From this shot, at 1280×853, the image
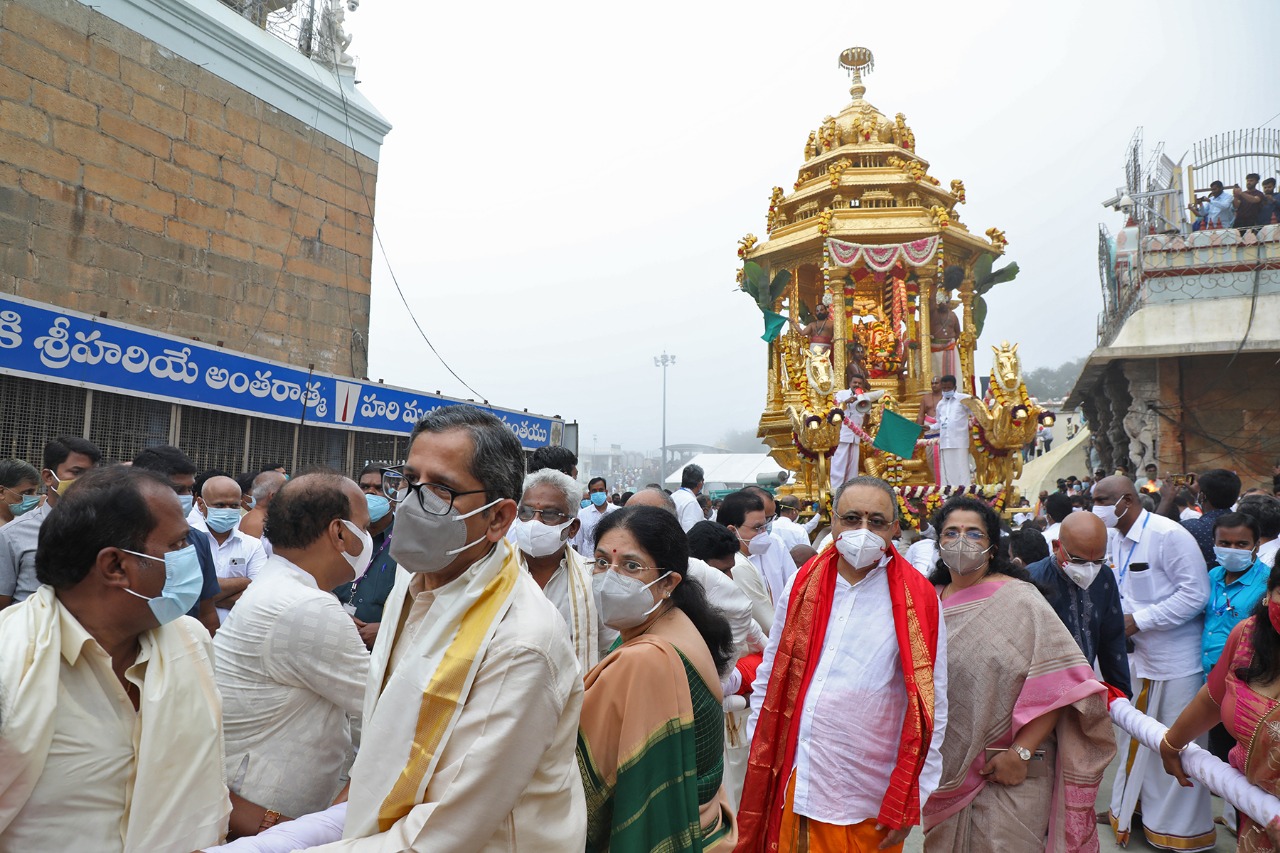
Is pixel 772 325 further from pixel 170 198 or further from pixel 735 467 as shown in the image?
pixel 735 467

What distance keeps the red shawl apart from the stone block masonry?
952 cm

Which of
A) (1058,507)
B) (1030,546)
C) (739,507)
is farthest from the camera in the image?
(1058,507)

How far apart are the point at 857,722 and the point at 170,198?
11044mm

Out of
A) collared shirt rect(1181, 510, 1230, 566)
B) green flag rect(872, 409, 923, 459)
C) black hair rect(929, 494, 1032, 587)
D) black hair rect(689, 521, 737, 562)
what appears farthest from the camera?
green flag rect(872, 409, 923, 459)

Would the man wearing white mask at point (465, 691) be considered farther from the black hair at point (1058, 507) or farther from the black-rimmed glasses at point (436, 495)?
the black hair at point (1058, 507)

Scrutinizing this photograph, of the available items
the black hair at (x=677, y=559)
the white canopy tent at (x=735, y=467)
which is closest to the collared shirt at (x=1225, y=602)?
the black hair at (x=677, y=559)

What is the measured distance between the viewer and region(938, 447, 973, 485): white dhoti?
12.1 m

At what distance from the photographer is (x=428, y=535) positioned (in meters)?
1.93

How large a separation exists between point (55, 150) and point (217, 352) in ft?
9.16

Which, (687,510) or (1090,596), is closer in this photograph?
(1090,596)

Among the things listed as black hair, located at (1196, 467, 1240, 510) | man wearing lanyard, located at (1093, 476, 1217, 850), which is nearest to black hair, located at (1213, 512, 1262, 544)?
man wearing lanyard, located at (1093, 476, 1217, 850)

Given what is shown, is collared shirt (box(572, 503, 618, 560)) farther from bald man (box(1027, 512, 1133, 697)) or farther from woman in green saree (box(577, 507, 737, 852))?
woman in green saree (box(577, 507, 737, 852))

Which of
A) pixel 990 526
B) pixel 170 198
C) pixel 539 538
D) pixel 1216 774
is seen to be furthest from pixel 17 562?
pixel 170 198

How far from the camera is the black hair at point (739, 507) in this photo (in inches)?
231
